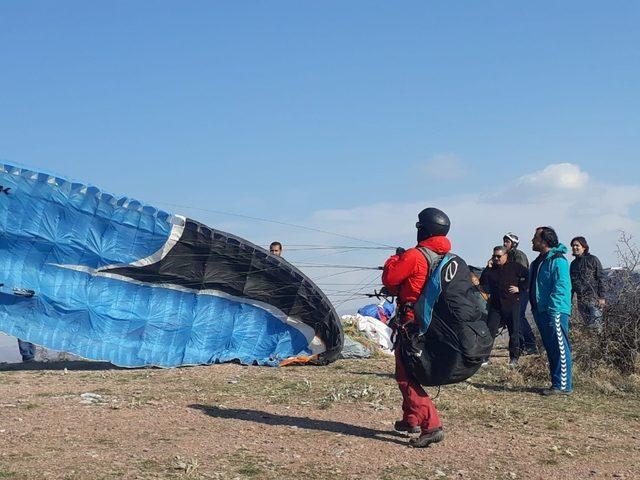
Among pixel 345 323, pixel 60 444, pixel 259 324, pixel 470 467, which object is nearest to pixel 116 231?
pixel 259 324

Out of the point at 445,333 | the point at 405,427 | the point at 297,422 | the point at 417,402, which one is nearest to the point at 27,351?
the point at 297,422

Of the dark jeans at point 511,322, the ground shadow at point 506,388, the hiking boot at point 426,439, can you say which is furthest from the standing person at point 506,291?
the hiking boot at point 426,439

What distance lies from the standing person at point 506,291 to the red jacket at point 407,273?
18.4 ft

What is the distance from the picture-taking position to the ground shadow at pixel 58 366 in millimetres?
11820

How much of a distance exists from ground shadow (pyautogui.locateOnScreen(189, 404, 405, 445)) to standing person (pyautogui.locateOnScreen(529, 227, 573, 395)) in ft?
9.87

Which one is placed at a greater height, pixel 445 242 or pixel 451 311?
pixel 445 242

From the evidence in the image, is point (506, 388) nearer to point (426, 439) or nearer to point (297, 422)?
point (297, 422)

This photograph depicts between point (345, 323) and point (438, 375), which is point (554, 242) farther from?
point (345, 323)

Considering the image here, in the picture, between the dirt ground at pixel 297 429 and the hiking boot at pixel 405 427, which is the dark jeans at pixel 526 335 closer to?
the dirt ground at pixel 297 429

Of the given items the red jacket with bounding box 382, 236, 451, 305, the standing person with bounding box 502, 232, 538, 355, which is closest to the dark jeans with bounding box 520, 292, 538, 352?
the standing person with bounding box 502, 232, 538, 355

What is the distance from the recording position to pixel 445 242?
21.7 feet

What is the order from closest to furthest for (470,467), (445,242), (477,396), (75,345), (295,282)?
(470,467) < (445,242) < (477,396) < (75,345) < (295,282)

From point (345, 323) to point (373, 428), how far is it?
24.4ft

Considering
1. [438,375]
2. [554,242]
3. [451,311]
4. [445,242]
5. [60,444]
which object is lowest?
[60,444]
